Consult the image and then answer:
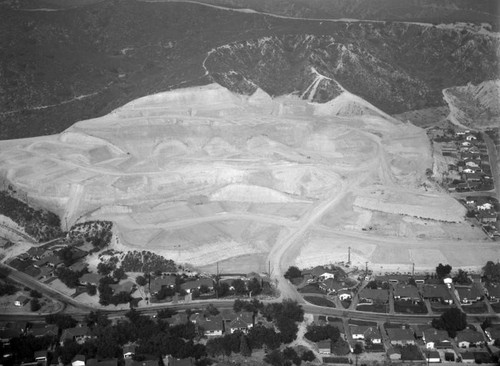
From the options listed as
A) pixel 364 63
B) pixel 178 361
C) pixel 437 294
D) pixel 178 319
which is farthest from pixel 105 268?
pixel 364 63

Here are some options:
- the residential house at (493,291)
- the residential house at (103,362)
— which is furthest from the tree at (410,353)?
the residential house at (103,362)

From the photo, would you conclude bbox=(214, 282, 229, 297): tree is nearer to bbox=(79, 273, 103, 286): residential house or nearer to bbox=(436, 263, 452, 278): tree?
bbox=(79, 273, 103, 286): residential house

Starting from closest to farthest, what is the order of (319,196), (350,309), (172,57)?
1. (350,309)
2. (319,196)
3. (172,57)

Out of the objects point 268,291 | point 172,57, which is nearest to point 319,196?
point 268,291

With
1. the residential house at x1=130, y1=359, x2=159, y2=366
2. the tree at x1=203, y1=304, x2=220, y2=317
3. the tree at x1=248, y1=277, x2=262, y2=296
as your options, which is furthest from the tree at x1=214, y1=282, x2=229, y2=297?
the residential house at x1=130, y1=359, x2=159, y2=366

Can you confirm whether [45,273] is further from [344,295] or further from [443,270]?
[443,270]

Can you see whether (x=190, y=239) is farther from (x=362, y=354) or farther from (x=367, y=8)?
(x=367, y=8)
